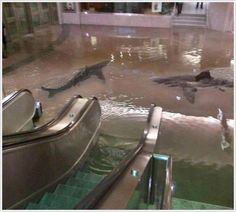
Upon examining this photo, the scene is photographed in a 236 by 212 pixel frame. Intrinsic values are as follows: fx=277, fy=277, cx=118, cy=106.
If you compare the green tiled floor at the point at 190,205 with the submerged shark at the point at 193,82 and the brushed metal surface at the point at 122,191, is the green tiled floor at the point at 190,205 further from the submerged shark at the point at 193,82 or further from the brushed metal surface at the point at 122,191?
the submerged shark at the point at 193,82

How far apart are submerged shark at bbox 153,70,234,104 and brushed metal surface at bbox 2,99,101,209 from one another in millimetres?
3256

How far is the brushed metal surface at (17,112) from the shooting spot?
10.1ft

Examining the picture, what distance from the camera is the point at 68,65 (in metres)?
7.80

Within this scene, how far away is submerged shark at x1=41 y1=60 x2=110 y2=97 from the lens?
6075mm

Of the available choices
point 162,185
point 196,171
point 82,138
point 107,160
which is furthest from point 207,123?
point 162,185

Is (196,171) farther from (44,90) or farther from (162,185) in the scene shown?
(44,90)

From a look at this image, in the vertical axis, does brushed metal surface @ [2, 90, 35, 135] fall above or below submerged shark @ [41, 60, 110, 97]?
above

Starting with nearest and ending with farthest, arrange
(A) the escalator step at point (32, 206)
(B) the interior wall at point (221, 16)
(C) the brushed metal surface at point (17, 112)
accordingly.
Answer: (A) the escalator step at point (32, 206)
(C) the brushed metal surface at point (17, 112)
(B) the interior wall at point (221, 16)

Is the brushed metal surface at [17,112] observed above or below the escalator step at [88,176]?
above

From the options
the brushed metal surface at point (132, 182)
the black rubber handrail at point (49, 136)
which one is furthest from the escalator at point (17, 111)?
the brushed metal surface at point (132, 182)

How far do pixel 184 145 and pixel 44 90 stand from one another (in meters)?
3.41

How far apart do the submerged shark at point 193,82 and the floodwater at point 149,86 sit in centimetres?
14

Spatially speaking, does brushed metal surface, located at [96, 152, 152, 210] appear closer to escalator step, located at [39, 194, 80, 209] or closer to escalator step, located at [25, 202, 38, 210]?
escalator step, located at [39, 194, 80, 209]

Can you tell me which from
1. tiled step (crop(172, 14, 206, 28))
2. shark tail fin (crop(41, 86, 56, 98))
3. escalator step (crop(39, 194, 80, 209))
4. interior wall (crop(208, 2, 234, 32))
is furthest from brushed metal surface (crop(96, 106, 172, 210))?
tiled step (crop(172, 14, 206, 28))
